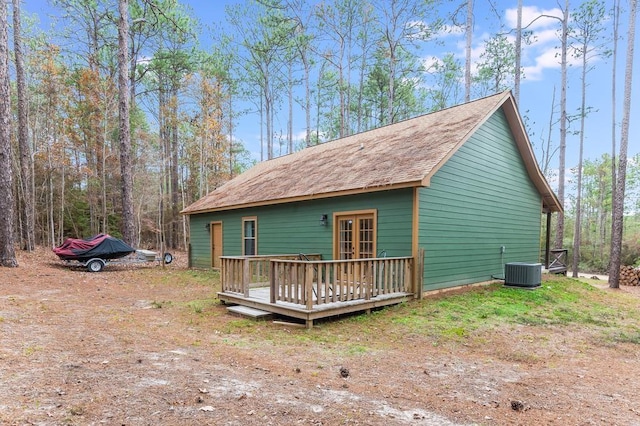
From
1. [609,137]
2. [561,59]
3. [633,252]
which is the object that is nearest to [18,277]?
[561,59]

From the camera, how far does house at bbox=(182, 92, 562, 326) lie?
8086 millimetres

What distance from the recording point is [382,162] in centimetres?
907

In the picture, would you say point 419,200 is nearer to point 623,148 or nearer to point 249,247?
point 249,247

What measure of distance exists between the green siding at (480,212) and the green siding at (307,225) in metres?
0.50

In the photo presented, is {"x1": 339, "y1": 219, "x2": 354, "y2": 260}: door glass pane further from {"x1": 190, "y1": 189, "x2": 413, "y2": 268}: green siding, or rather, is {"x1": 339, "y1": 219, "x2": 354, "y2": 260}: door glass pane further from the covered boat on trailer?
the covered boat on trailer

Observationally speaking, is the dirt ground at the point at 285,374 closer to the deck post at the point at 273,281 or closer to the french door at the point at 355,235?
the deck post at the point at 273,281

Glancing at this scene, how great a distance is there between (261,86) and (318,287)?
22101 millimetres

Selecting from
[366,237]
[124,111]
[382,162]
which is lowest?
[366,237]

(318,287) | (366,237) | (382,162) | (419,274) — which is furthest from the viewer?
(382,162)

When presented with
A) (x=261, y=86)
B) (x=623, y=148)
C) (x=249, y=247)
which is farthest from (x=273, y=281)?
(x=261, y=86)

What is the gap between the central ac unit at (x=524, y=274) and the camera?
9305 mm

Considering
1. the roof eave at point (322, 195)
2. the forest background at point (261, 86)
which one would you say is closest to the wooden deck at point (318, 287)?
the roof eave at point (322, 195)

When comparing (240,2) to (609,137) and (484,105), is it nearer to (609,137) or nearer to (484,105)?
(484,105)

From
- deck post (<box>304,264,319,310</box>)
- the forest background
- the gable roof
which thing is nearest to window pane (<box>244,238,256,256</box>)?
the gable roof
